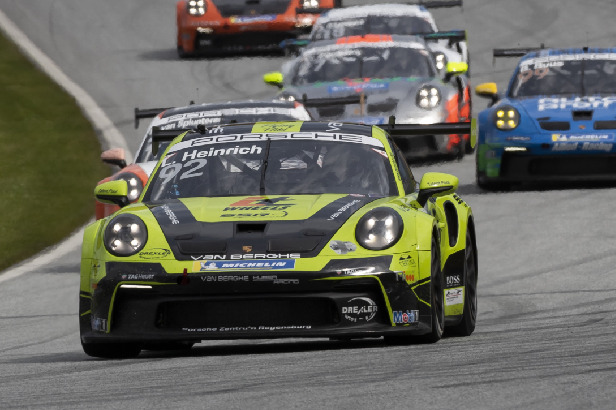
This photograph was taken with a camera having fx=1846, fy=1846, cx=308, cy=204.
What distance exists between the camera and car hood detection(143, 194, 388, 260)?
812 cm

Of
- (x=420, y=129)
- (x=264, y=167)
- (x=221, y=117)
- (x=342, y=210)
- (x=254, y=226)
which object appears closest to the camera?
(x=254, y=226)

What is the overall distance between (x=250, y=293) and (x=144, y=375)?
3.04 feet

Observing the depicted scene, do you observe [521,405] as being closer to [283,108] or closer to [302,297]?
[302,297]

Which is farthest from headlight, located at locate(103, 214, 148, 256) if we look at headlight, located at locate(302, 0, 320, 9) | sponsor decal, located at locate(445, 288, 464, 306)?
headlight, located at locate(302, 0, 320, 9)

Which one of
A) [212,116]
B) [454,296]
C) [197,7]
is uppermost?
[454,296]

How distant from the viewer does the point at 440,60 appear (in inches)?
798

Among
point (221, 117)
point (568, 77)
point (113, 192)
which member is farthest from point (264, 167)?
point (568, 77)

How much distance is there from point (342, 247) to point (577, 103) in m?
8.86

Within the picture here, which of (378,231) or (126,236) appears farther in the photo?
(126,236)

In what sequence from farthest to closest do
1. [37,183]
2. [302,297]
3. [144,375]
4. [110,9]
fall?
[110,9] → [37,183] → [302,297] → [144,375]

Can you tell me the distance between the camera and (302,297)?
8.03 metres

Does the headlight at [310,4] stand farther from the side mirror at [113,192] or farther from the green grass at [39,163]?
the side mirror at [113,192]

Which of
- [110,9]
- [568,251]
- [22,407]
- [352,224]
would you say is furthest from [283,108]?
[110,9]

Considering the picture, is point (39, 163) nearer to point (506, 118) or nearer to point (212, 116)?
point (506, 118)
